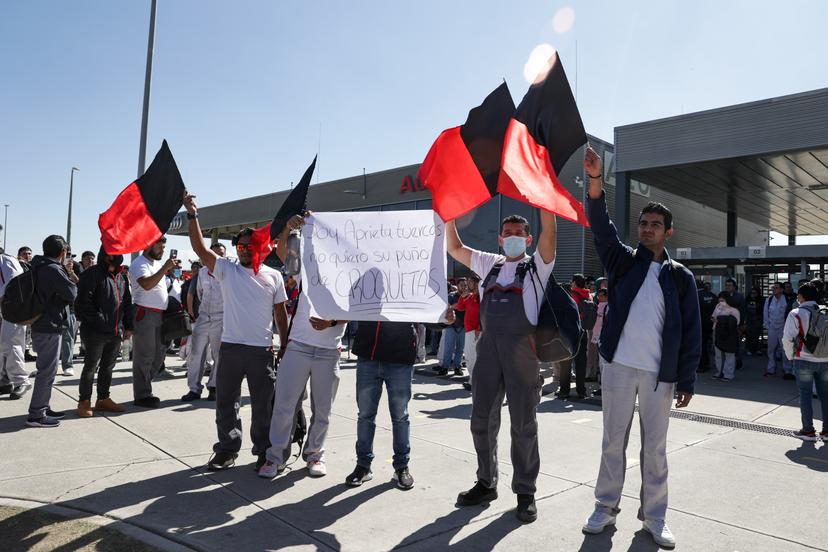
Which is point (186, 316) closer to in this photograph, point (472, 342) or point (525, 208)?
point (472, 342)

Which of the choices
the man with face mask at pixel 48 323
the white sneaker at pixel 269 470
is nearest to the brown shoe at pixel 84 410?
the man with face mask at pixel 48 323

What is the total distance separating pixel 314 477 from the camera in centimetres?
457

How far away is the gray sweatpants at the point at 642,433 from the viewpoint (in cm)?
363

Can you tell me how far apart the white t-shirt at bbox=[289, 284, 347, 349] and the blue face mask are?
4.88 ft

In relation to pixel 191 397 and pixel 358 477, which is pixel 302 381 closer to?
pixel 358 477

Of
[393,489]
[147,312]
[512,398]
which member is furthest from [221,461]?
[147,312]

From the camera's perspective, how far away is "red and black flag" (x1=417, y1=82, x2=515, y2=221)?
4.26 metres

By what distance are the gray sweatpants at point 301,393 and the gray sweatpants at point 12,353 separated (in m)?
4.70

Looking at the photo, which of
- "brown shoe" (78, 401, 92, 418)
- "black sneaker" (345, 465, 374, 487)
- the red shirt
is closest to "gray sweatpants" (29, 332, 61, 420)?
"brown shoe" (78, 401, 92, 418)

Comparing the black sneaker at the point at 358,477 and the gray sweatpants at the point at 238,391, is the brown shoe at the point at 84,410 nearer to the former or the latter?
the gray sweatpants at the point at 238,391

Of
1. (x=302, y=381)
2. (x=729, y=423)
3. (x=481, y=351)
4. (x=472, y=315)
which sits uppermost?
(x=472, y=315)

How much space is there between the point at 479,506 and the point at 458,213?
2100 mm

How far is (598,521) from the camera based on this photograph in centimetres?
365

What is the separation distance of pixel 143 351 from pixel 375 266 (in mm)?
4302
